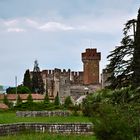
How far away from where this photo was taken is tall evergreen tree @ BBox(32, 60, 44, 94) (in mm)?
119075

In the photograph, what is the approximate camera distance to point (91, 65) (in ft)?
358

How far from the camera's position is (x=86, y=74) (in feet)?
360

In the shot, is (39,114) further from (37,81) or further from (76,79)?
(37,81)

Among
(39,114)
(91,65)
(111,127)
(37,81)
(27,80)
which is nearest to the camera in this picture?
(111,127)

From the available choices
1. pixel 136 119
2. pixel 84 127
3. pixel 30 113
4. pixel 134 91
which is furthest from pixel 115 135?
pixel 30 113

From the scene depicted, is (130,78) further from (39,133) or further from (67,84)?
(67,84)

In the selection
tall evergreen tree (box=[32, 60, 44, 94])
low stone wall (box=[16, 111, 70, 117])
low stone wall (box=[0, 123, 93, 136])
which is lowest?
low stone wall (box=[0, 123, 93, 136])

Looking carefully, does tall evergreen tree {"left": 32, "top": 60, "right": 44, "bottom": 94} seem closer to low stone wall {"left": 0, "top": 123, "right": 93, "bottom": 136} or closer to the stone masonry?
the stone masonry

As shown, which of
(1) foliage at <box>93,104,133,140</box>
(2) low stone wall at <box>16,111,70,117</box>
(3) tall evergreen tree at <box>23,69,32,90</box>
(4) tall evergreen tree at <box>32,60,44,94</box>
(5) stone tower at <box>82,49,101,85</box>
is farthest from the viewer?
(4) tall evergreen tree at <box>32,60,44,94</box>

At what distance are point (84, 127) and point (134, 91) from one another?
511 centimetres

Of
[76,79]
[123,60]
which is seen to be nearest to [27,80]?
[76,79]

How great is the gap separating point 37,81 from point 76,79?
27.7 ft

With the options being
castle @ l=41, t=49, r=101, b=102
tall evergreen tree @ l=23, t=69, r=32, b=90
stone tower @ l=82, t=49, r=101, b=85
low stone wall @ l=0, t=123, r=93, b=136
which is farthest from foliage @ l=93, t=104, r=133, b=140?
tall evergreen tree @ l=23, t=69, r=32, b=90

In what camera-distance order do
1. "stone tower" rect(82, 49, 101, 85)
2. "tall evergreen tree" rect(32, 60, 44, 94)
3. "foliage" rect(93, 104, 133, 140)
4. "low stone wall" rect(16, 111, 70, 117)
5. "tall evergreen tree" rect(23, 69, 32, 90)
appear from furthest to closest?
"tall evergreen tree" rect(32, 60, 44, 94) < "tall evergreen tree" rect(23, 69, 32, 90) < "stone tower" rect(82, 49, 101, 85) < "low stone wall" rect(16, 111, 70, 117) < "foliage" rect(93, 104, 133, 140)
